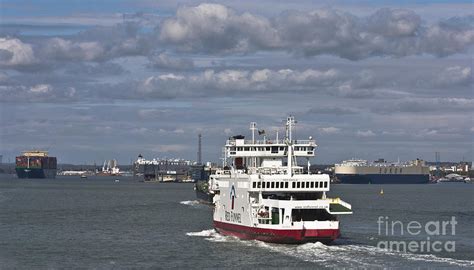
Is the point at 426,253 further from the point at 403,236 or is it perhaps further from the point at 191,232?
the point at 191,232

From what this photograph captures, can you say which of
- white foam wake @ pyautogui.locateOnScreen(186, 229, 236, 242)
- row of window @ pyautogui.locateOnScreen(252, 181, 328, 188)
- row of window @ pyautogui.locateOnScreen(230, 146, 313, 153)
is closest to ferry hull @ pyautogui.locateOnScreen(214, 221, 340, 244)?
row of window @ pyautogui.locateOnScreen(252, 181, 328, 188)

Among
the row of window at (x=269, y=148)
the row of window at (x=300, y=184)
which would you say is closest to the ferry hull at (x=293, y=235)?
the row of window at (x=300, y=184)

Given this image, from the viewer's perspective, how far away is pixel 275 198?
8075cm

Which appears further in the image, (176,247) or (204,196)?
(204,196)

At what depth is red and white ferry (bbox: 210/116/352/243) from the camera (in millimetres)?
74250

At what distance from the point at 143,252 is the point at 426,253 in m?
24.8

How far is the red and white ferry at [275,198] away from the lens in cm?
7425

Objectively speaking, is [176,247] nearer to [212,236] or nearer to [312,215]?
[212,236]

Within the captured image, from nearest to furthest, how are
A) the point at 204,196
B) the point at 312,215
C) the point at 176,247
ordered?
the point at 312,215 → the point at 176,247 → the point at 204,196

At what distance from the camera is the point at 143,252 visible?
76.8m

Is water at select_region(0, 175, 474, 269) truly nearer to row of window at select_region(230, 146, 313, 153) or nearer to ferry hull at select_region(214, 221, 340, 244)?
ferry hull at select_region(214, 221, 340, 244)

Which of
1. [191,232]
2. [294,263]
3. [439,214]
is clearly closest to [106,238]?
[191,232]

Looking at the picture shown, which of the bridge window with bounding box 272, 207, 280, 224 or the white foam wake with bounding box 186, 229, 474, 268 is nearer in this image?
the white foam wake with bounding box 186, 229, 474, 268

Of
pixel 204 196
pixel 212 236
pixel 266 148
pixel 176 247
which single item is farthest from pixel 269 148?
pixel 204 196
